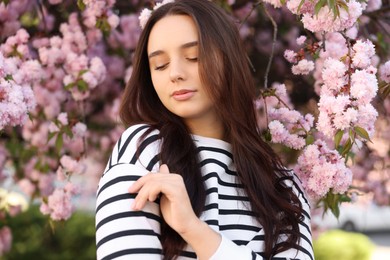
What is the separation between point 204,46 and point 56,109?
6.04ft

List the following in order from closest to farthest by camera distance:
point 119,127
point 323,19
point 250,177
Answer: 1. point 250,177
2. point 323,19
3. point 119,127

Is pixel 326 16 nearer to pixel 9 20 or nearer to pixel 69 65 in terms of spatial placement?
pixel 69 65

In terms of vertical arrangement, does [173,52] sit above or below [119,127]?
below

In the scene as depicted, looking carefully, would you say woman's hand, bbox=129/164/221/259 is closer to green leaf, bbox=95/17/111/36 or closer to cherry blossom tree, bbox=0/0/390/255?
cherry blossom tree, bbox=0/0/390/255

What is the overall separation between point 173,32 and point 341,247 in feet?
16.6

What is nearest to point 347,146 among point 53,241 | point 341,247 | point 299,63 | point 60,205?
point 299,63

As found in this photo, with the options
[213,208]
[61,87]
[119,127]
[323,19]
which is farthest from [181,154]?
[119,127]

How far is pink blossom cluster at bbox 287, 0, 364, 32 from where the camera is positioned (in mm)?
1994

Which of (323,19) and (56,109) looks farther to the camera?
(56,109)

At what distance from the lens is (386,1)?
340cm

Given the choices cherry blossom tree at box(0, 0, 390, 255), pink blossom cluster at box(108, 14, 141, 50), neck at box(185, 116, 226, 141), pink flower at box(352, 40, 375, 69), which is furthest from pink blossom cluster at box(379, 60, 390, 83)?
pink blossom cluster at box(108, 14, 141, 50)

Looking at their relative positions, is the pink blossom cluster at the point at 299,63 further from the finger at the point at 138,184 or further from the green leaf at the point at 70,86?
the green leaf at the point at 70,86

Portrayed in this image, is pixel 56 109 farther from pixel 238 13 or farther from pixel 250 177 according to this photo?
pixel 250 177

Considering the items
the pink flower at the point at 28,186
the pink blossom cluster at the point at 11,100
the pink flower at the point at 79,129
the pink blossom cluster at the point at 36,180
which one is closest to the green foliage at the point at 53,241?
the pink blossom cluster at the point at 36,180
